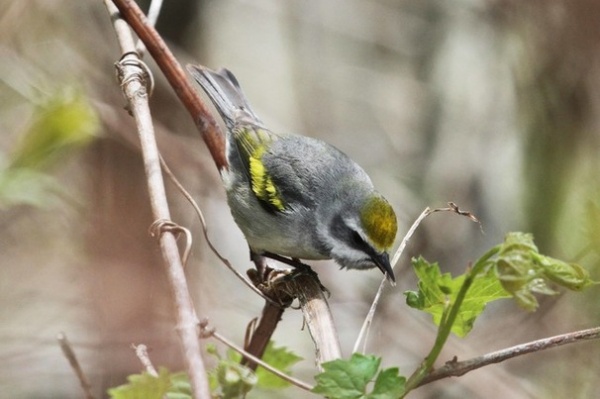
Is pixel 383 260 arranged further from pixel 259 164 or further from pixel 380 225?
pixel 259 164

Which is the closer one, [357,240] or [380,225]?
[380,225]

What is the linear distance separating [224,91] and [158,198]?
6.79 feet

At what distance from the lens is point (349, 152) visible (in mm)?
7676

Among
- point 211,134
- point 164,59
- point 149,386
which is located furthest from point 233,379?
point 211,134

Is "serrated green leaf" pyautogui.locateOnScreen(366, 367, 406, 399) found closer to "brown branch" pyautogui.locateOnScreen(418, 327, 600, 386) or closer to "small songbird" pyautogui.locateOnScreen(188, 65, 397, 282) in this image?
"brown branch" pyautogui.locateOnScreen(418, 327, 600, 386)

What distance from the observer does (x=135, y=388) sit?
141 cm

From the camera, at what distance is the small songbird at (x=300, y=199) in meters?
3.04

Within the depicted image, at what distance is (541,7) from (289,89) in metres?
3.96

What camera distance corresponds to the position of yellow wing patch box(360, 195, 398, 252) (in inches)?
112

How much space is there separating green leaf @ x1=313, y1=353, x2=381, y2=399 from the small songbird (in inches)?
54.8

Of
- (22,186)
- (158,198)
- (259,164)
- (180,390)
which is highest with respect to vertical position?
(259,164)

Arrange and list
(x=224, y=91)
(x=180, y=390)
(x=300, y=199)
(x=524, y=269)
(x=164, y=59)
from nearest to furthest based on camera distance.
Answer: (x=524, y=269) → (x=180, y=390) → (x=164, y=59) → (x=300, y=199) → (x=224, y=91)

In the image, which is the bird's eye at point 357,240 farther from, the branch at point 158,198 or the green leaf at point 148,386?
the green leaf at point 148,386

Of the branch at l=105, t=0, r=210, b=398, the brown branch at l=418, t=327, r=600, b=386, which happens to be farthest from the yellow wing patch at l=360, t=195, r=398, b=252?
the brown branch at l=418, t=327, r=600, b=386
